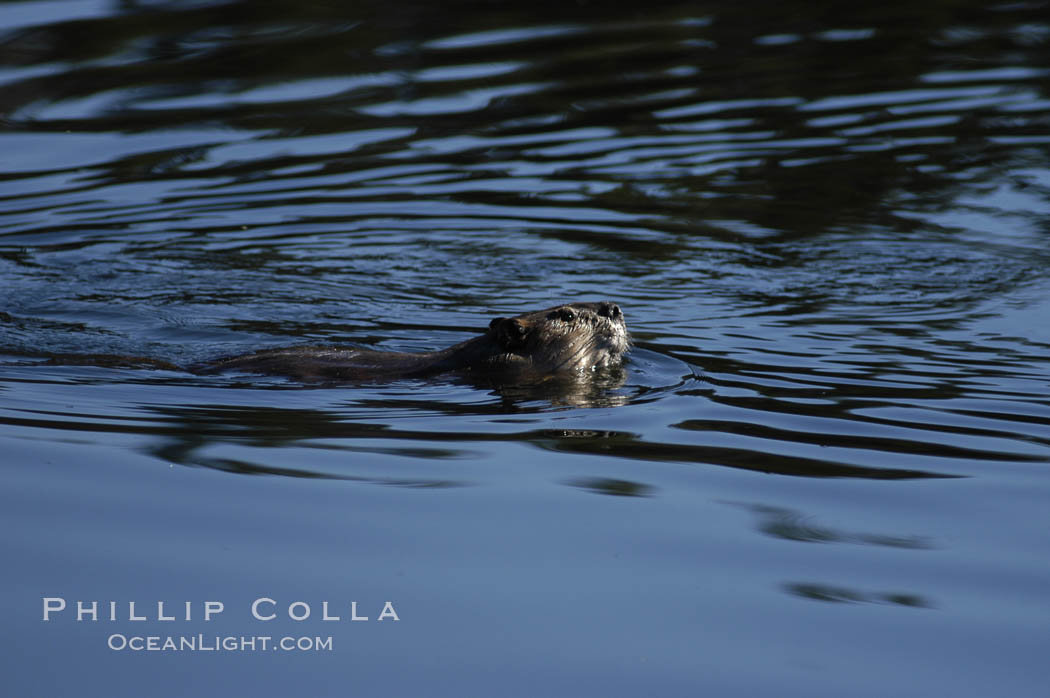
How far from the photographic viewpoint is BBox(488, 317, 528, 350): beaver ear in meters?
7.85

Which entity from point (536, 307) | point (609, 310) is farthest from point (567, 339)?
point (536, 307)

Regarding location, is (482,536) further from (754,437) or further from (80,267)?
(80,267)

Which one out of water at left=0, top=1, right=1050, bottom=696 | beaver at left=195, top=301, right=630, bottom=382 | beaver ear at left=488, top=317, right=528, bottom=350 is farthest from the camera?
beaver ear at left=488, top=317, right=528, bottom=350

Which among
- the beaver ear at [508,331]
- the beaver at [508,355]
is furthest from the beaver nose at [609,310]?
the beaver ear at [508,331]

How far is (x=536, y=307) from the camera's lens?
31.7ft

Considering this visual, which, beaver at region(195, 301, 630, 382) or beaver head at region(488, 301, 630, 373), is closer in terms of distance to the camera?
beaver at region(195, 301, 630, 382)

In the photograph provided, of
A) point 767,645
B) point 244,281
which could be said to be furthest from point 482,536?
point 244,281

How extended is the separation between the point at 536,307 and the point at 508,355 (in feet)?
5.83

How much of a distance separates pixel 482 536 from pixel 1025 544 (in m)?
1.75

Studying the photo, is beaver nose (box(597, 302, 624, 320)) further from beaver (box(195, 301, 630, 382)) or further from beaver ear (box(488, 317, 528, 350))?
beaver ear (box(488, 317, 528, 350))

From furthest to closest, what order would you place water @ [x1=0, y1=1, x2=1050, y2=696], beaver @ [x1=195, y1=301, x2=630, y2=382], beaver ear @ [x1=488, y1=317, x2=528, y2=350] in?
beaver ear @ [x1=488, y1=317, x2=528, y2=350] → beaver @ [x1=195, y1=301, x2=630, y2=382] → water @ [x1=0, y1=1, x2=1050, y2=696]

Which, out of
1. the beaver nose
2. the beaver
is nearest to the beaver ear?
the beaver

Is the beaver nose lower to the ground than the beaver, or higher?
higher

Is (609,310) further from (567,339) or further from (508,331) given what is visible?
(508,331)
